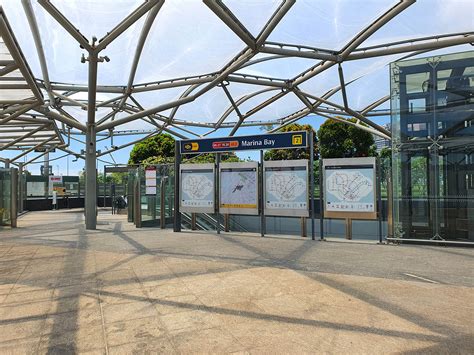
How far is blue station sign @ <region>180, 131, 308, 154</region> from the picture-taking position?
10680 millimetres

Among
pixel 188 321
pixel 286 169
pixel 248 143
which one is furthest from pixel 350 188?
pixel 188 321

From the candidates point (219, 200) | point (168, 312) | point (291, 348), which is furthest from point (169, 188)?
point (291, 348)

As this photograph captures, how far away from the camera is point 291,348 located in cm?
339

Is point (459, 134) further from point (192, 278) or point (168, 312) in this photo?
point (168, 312)

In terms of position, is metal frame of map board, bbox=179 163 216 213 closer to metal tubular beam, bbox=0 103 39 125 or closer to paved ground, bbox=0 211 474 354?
paved ground, bbox=0 211 474 354

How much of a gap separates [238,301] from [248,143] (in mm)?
7272

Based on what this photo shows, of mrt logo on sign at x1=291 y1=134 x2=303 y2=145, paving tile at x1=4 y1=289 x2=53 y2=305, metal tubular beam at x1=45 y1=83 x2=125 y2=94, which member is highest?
metal tubular beam at x1=45 y1=83 x2=125 y2=94

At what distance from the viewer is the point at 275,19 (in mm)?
12141

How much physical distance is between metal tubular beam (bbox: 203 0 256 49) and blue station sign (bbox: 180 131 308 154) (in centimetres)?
358

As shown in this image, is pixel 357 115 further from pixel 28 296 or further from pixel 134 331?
pixel 134 331

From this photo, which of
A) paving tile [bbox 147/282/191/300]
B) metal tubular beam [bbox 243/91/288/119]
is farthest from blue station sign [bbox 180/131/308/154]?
metal tubular beam [bbox 243/91/288/119]

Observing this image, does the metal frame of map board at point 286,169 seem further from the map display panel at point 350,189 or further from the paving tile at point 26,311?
the paving tile at point 26,311

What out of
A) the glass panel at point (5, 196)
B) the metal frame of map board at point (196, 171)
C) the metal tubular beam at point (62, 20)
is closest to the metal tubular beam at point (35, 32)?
the metal tubular beam at point (62, 20)

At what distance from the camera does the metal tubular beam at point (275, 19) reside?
1155 centimetres
